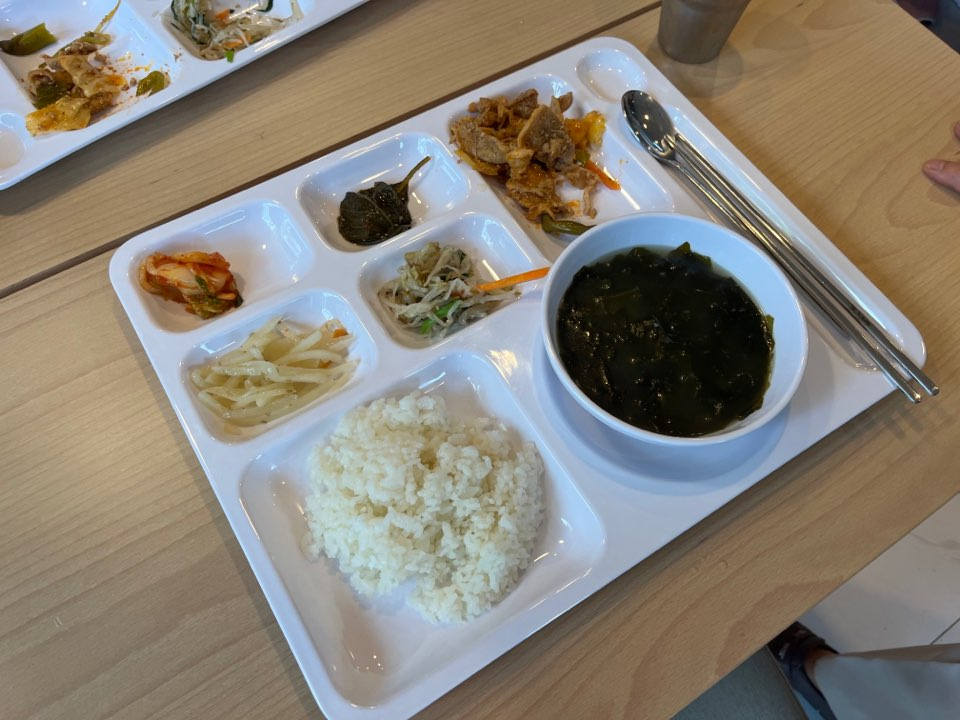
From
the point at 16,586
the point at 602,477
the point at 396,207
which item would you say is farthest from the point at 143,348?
the point at 602,477

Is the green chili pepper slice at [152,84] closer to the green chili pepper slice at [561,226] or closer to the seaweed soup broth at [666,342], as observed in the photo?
the green chili pepper slice at [561,226]

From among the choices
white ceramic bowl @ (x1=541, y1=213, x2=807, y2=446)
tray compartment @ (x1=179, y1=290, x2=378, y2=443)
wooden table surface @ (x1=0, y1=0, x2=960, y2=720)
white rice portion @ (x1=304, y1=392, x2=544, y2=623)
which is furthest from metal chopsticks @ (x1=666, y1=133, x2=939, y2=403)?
tray compartment @ (x1=179, y1=290, x2=378, y2=443)

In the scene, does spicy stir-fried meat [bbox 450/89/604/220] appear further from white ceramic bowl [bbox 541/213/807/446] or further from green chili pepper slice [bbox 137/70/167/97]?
green chili pepper slice [bbox 137/70/167/97]

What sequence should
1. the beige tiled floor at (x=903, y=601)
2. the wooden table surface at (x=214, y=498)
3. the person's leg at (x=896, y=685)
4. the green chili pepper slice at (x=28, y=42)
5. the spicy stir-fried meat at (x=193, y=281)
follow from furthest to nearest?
the beige tiled floor at (x=903, y=601) → the green chili pepper slice at (x=28, y=42) → the person's leg at (x=896, y=685) → the spicy stir-fried meat at (x=193, y=281) → the wooden table surface at (x=214, y=498)

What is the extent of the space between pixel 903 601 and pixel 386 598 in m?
2.06

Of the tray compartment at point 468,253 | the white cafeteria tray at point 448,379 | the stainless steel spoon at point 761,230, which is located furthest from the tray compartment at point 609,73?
the tray compartment at point 468,253

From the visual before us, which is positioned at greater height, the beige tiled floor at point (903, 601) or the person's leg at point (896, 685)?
the person's leg at point (896, 685)

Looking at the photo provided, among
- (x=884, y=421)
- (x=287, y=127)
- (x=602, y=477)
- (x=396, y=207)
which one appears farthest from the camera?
(x=287, y=127)

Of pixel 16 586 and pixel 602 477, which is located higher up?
pixel 16 586

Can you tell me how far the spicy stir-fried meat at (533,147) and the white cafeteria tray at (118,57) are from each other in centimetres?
61

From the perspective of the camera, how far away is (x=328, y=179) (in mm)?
1685

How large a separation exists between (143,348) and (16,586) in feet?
1.73

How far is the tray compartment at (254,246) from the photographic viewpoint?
61.5 inches

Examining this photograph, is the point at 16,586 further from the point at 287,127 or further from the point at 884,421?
the point at 884,421
